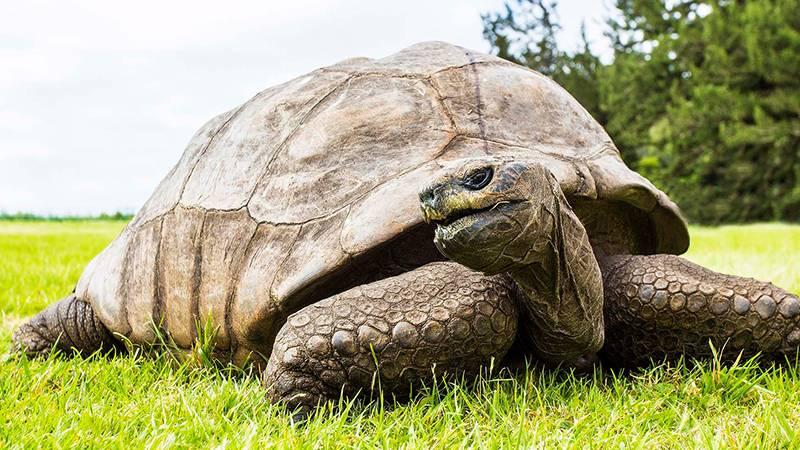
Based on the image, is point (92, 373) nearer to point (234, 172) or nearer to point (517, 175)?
point (234, 172)

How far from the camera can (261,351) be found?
260cm

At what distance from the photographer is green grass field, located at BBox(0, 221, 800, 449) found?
193cm

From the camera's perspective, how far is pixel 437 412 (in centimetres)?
213

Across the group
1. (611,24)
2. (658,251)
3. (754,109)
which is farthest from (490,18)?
(658,251)

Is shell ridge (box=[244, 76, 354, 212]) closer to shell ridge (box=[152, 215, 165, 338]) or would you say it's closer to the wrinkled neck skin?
shell ridge (box=[152, 215, 165, 338])

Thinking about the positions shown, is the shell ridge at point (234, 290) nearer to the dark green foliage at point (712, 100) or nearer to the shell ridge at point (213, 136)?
the shell ridge at point (213, 136)

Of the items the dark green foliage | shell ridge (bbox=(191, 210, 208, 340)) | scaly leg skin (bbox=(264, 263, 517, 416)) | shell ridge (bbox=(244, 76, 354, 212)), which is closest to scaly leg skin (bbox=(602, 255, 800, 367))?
scaly leg skin (bbox=(264, 263, 517, 416))

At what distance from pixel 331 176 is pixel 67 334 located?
1757mm

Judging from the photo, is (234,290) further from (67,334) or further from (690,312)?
(690,312)

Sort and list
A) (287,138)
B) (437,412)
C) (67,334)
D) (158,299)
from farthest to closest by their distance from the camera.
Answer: (67,334), (158,299), (287,138), (437,412)

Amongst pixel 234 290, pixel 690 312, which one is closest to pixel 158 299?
pixel 234 290

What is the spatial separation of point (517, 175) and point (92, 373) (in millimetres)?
1889

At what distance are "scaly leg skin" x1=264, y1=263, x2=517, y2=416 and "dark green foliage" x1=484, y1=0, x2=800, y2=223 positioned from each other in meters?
21.5

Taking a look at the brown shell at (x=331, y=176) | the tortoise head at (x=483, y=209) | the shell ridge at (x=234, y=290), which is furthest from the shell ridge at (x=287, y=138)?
the tortoise head at (x=483, y=209)
